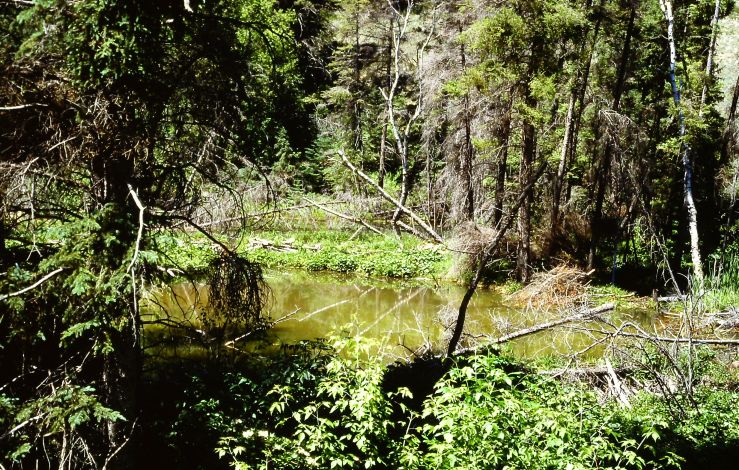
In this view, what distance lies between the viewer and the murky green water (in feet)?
42.8

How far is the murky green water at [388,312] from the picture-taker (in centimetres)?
1303

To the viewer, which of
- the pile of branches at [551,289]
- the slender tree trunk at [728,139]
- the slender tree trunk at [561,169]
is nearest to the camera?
the pile of branches at [551,289]

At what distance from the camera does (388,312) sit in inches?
649

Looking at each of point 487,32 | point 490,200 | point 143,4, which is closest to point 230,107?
point 143,4

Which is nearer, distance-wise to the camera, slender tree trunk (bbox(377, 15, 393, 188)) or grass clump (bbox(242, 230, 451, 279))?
grass clump (bbox(242, 230, 451, 279))

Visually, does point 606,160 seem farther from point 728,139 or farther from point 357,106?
point 357,106

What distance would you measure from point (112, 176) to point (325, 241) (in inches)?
759

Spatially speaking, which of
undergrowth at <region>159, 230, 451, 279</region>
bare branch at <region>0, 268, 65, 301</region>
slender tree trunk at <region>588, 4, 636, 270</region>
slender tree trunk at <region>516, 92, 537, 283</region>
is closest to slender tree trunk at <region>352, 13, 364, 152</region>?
undergrowth at <region>159, 230, 451, 279</region>

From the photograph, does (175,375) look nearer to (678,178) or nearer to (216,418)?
(216,418)

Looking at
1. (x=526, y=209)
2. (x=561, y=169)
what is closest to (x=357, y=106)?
(x=561, y=169)

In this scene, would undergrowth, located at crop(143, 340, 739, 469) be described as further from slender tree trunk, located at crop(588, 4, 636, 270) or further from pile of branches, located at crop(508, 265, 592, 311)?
slender tree trunk, located at crop(588, 4, 636, 270)

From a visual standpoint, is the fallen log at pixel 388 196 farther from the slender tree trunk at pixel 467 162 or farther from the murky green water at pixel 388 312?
the slender tree trunk at pixel 467 162

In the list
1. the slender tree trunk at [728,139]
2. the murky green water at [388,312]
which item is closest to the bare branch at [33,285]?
the murky green water at [388,312]

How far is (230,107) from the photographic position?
5.49 m
